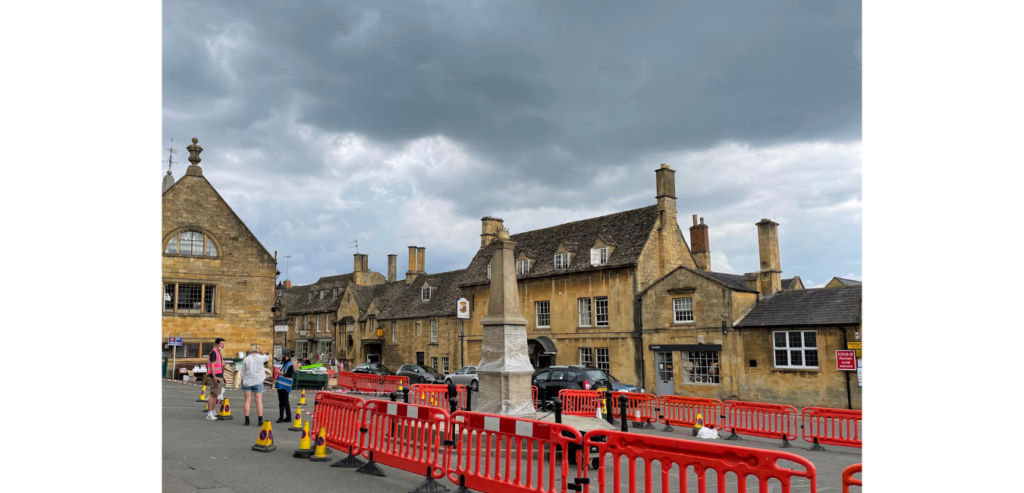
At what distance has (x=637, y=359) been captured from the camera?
3031 cm

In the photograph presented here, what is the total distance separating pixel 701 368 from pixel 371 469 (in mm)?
22082

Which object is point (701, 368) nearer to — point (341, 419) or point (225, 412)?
point (225, 412)

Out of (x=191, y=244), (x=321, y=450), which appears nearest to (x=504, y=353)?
(x=321, y=450)

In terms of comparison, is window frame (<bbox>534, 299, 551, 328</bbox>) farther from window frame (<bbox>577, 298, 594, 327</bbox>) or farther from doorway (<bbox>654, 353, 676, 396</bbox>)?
doorway (<bbox>654, 353, 676, 396</bbox>)

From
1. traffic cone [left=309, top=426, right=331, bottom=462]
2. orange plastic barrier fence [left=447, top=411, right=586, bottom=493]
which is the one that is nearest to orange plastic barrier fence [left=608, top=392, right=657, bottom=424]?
traffic cone [left=309, top=426, right=331, bottom=462]

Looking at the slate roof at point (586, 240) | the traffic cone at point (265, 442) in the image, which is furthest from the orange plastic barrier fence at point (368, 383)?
the traffic cone at point (265, 442)

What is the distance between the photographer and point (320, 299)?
6197 cm

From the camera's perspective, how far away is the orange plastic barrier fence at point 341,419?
9.16m

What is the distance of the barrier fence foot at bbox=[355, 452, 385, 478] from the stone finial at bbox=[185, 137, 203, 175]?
26907mm

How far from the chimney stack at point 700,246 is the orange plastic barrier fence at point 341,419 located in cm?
2821

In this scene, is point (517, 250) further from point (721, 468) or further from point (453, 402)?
point (721, 468)

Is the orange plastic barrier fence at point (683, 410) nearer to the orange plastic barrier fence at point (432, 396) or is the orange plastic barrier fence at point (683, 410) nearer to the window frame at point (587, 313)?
the orange plastic barrier fence at point (432, 396)
